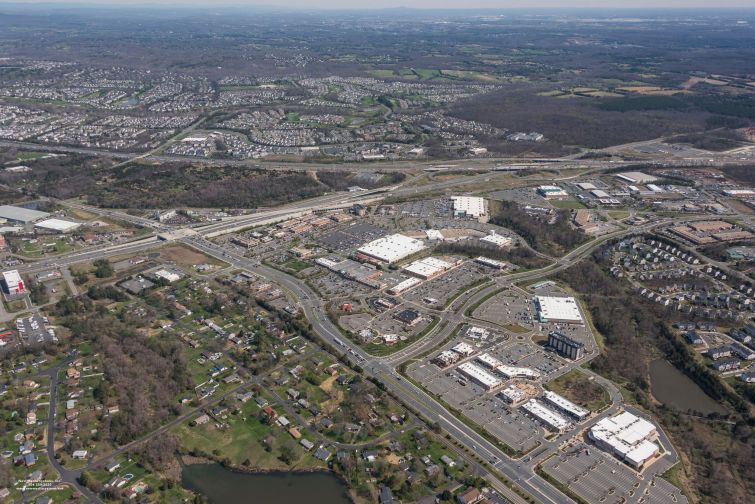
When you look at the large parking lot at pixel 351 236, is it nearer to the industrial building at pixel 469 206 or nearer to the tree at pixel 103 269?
the industrial building at pixel 469 206

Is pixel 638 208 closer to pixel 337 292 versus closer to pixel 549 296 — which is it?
pixel 549 296

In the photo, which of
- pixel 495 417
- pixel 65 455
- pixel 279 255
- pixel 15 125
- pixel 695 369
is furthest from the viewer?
pixel 15 125

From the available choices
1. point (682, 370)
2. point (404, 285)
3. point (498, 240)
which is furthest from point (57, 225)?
point (682, 370)

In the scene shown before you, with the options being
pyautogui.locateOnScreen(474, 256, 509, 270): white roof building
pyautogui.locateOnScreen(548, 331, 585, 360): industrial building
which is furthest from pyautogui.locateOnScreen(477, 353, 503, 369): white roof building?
pyautogui.locateOnScreen(474, 256, 509, 270): white roof building

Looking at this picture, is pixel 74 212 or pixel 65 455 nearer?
pixel 65 455

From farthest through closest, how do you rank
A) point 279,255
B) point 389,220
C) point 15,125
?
point 15,125 < point 389,220 < point 279,255

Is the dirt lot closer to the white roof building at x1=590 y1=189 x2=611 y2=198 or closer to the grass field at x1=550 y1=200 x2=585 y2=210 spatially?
the grass field at x1=550 y1=200 x2=585 y2=210

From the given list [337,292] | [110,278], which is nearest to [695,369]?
[337,292]
